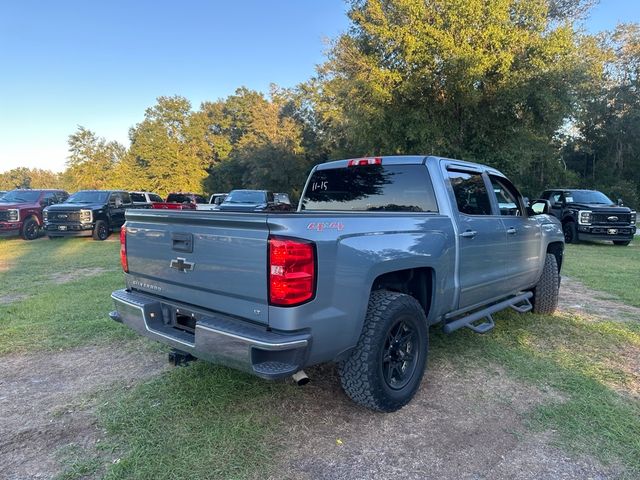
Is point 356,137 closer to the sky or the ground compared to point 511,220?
closer to the sky

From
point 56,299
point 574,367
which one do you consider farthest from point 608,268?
point 56,299

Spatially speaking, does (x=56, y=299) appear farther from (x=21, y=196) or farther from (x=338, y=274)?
(x=21, y=196)

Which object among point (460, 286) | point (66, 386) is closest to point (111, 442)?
point (66, 386)

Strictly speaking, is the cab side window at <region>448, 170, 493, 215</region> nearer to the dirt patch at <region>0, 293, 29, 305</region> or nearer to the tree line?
the dirt patch at <region>0, 293, 29, 305</region>

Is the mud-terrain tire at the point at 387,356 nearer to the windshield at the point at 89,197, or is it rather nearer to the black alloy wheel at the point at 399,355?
the black alloy wheel at the point at 399,355

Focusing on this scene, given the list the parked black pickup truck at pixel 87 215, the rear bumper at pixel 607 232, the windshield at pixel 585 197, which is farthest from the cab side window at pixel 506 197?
the parked black pickup truck at pixel 87 215

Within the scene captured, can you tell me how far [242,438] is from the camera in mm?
2805

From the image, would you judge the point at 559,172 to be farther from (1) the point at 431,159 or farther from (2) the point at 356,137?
(1) the point at 431,159

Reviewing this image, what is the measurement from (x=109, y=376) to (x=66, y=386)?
1.07 ft

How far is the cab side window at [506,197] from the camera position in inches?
190

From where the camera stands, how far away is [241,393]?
3.40 metres

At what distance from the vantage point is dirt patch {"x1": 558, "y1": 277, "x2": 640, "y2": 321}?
19.0 ft

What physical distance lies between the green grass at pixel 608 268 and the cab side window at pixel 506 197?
9.41ft

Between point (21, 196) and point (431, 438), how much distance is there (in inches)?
723
